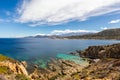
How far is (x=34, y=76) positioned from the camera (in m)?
66.7

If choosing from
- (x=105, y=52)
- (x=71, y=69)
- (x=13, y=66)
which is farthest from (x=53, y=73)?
(x=105, y=52)

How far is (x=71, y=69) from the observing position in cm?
7462

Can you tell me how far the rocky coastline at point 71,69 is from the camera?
4078 centimetres

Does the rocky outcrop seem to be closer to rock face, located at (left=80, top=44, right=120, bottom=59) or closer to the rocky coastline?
the rocky coastline

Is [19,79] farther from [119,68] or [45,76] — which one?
[45,76]

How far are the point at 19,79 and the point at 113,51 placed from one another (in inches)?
2839

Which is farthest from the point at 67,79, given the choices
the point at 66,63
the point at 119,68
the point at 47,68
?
the point at 66,63

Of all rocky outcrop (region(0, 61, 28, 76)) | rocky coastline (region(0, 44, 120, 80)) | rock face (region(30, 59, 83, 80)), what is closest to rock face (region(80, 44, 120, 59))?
rocky coastline (region(0, 44, 120, 80))

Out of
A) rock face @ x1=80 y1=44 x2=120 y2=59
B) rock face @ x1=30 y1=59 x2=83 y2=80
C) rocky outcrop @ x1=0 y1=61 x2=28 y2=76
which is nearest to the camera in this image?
rocky outcrop @ x1=0 y1=61 x2=28 y2=76

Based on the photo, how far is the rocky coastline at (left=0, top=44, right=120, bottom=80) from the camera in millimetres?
40781

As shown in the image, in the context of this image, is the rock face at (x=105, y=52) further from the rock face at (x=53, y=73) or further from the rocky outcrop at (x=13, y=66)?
the rocky outcrop at (x=13, y=66)

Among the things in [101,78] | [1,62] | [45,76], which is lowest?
[45,76]

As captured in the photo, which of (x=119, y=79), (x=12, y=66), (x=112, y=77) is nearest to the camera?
(x=119, y=79)

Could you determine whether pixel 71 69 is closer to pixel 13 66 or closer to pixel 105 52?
pixel 13 66
